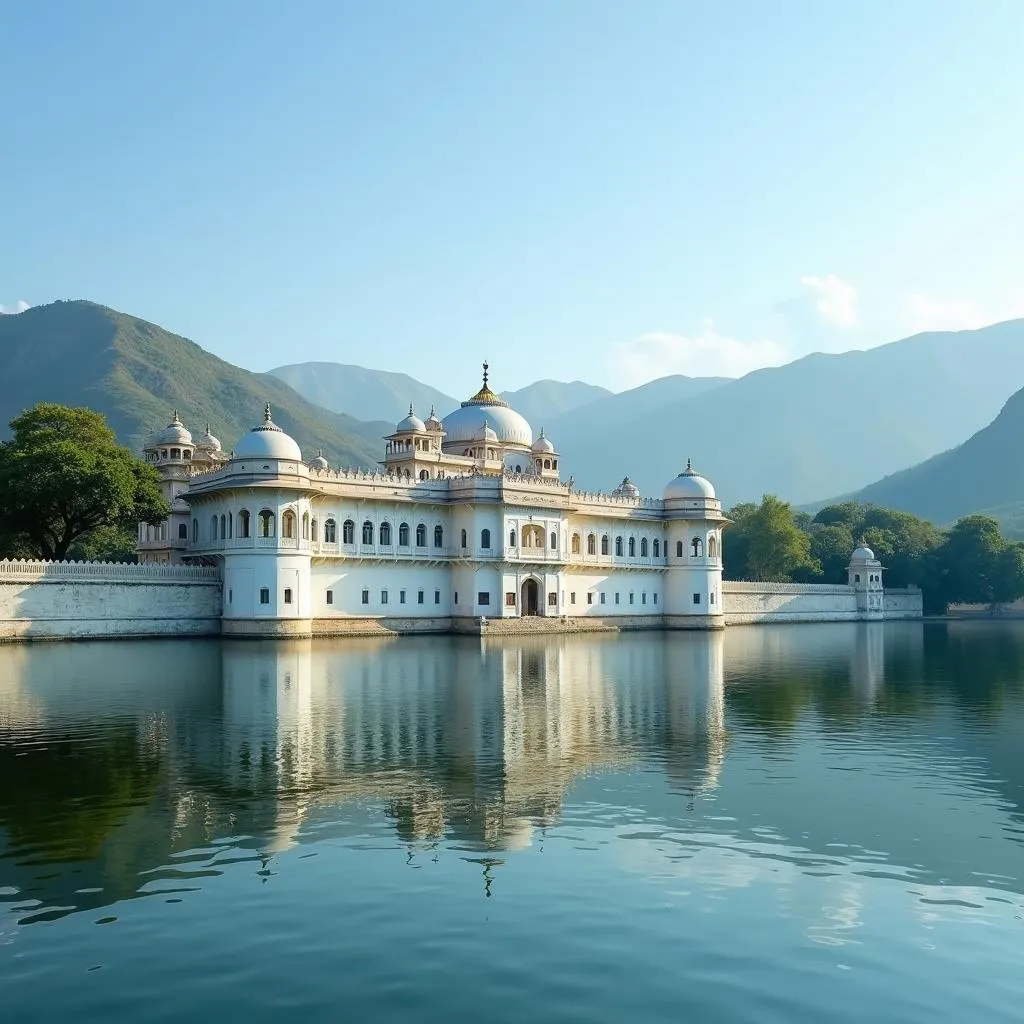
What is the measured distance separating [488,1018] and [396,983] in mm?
911

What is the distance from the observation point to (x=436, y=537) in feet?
182

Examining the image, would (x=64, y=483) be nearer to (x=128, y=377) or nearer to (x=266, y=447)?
(x=266, y=447)

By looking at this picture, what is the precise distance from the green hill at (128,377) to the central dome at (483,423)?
7099 centimetres

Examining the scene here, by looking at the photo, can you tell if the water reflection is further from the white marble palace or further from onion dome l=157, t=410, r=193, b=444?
onion dome l=157, t=410, r=193, b=444

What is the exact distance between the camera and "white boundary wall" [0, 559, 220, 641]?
4169cm

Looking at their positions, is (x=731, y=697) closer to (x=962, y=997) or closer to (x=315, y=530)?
(x=962, y=997)

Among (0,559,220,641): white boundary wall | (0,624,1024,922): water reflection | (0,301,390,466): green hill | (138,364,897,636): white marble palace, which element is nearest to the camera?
(0,624,1024,922): water reflection

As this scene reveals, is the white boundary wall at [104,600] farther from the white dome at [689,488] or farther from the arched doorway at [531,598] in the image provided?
the white dome at [689,488]

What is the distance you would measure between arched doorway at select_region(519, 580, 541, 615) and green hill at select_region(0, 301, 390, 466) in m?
83.0

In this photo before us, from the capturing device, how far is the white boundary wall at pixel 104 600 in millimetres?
41688

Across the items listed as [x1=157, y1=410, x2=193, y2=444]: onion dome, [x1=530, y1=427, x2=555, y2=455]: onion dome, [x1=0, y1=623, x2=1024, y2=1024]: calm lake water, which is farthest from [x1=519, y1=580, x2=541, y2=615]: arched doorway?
[x1=0, y1=623, x2=1024, y2=1024]: calm lake water

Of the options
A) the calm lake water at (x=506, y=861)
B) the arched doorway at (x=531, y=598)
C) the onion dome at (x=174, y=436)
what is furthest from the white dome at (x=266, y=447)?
the calm lake water at (x=506, y=861)

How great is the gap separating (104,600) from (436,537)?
16.8m

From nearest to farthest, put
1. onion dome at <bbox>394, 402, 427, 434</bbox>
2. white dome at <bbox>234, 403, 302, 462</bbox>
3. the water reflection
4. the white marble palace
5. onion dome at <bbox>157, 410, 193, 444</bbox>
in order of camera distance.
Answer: the water reflection, white dome at <bbox>234, 403, 302, 462</bbox>, the white marble palace, onion dome at <bbox>157, 410, 193, 444</bbox>, onion dome at <bbox>394, 402, 427, 434</bbox>
